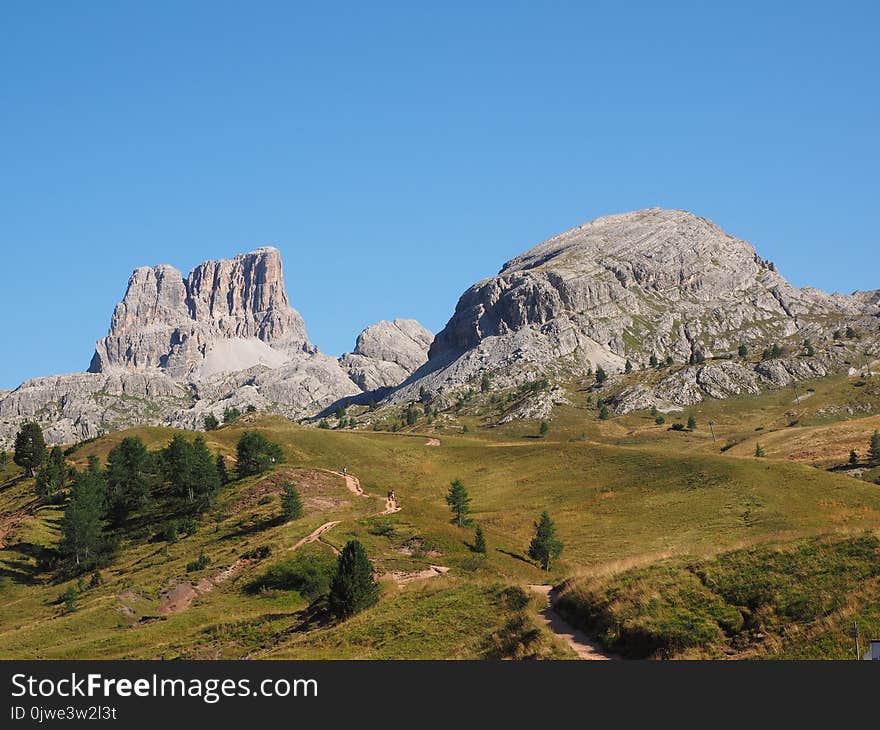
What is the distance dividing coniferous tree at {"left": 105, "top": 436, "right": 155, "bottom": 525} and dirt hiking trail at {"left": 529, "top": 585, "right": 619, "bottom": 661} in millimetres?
91929

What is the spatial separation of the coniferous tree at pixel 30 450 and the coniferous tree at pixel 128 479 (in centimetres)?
2428

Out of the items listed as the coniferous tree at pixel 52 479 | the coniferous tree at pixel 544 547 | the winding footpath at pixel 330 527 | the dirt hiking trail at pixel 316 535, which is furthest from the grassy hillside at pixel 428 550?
the coniferous tree at pixel 52 479

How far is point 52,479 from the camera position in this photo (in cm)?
13675

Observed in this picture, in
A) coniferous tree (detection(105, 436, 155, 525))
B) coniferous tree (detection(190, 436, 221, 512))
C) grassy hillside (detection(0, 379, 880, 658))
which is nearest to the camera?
grassy hillside (detection(0, 379, 880, 658))

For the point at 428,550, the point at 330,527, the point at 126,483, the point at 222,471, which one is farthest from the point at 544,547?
the point at 126,483

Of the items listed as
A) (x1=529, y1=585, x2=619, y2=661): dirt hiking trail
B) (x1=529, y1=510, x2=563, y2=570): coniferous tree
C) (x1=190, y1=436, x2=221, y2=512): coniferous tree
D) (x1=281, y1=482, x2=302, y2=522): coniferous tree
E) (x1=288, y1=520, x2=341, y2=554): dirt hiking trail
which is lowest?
(x1=529, y1=585, x2=619, y2=661): dirt hiking trail

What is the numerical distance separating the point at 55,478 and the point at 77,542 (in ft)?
120

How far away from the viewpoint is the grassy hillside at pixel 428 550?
4406cm

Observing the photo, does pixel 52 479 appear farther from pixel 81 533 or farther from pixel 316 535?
pixel 316 535

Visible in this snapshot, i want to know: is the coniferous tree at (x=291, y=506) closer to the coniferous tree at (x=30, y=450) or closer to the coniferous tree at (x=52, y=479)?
the coniferous tree at (x=52, y=479)

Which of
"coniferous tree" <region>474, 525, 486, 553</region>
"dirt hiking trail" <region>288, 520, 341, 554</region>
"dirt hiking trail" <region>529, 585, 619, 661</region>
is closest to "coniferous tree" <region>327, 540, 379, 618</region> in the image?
"dirt hiking trail" <region>529, 585, 619, 661</region>

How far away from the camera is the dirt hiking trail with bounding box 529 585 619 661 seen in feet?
128

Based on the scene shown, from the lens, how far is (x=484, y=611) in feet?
155

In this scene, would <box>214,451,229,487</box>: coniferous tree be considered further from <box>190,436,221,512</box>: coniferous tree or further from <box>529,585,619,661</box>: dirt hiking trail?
<box>529,585,619,661</box>: dirt hiking trail
